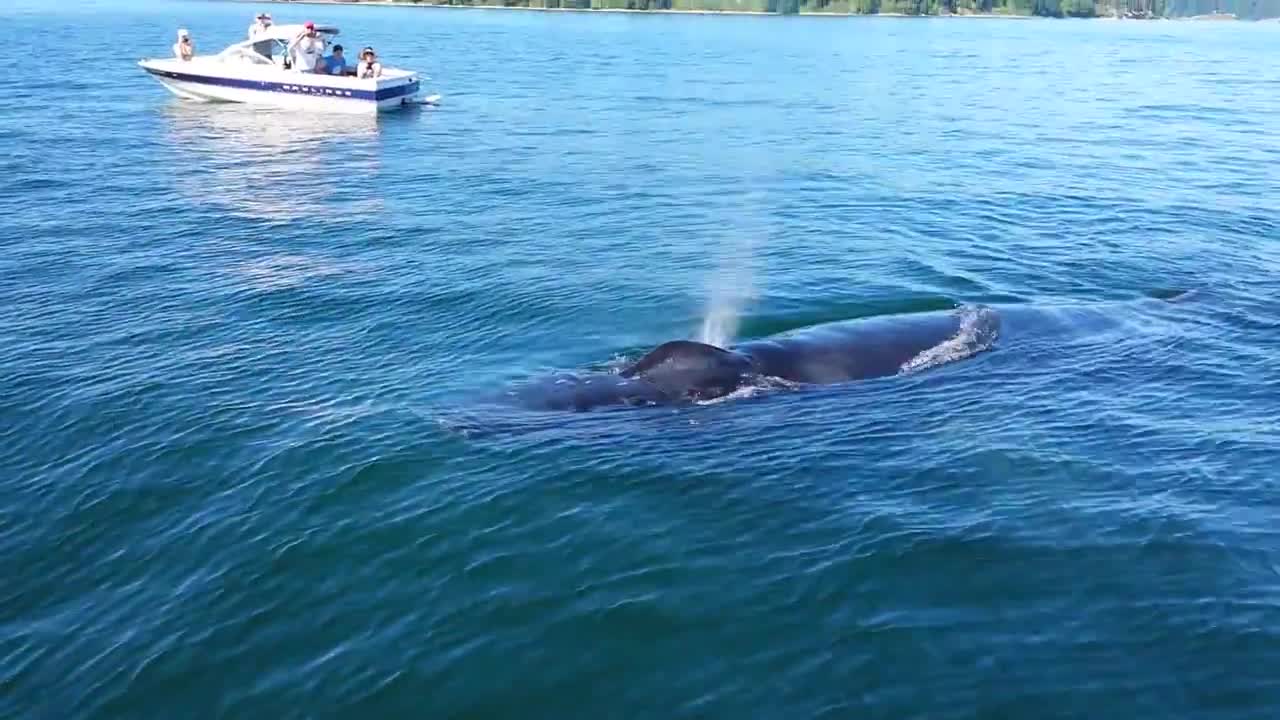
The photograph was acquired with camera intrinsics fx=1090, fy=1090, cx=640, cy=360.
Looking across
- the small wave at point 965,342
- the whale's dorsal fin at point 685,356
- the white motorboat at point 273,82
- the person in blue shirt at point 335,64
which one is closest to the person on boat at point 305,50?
the white motorboat at point 273,82

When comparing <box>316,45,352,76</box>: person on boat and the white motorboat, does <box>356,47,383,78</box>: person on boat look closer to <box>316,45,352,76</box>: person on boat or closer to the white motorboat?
the white motorboat

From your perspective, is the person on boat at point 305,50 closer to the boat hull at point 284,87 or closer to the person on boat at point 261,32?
the boat hull at point 284,87

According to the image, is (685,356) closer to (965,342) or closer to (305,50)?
(965,342)

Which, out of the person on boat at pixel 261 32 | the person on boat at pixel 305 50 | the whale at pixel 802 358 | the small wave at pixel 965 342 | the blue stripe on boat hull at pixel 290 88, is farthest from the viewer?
the person on boat at pixel 261 32

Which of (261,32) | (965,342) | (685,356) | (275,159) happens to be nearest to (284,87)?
(261,32)

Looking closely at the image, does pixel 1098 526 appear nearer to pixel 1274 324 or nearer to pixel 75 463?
pixel 1274 324

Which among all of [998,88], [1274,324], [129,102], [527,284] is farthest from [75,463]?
[998,88]

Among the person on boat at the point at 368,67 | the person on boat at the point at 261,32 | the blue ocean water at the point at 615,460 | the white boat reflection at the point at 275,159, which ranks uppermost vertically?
the person on boat at the point at 261,32

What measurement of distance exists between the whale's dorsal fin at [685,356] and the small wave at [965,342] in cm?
306

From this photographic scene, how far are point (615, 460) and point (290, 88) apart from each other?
42.8 m

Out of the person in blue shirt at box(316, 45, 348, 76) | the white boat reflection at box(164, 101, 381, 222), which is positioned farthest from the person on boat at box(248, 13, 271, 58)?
the person in blue shirt at box(316, 45, 348, 76)

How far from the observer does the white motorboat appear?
169ft

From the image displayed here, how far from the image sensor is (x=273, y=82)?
169 feet

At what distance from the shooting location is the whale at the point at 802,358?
16719 millimetres
